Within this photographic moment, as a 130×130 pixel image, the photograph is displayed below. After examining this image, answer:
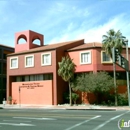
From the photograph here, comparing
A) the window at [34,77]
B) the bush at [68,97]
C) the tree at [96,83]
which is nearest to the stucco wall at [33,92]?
the window at [34,77]

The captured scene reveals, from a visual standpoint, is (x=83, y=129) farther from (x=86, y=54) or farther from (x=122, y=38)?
(x=86, y=54)

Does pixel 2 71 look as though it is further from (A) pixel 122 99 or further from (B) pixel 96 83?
(A) pixel 122 99

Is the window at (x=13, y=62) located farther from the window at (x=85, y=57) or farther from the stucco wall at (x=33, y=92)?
the window at (x=85, y=57)

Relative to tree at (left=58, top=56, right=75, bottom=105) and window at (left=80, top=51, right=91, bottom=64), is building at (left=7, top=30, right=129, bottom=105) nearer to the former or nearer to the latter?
window at (left=80, top=51, right=91, bottom=64)

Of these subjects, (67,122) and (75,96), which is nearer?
(67,122)

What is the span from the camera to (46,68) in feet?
134

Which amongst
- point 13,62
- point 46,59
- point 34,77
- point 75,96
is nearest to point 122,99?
point 75,96

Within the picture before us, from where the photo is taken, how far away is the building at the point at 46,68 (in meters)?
39.3

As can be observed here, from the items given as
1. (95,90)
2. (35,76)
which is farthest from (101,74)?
(35,76)

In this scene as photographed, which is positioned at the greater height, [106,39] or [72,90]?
[106,39]

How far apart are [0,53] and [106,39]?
91.2 feet

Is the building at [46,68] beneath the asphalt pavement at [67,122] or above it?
above

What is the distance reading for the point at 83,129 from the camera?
12.2 m

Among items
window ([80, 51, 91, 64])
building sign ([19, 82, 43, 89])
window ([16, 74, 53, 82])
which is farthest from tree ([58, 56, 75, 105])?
building sign ([19, 82, 43, 89])
